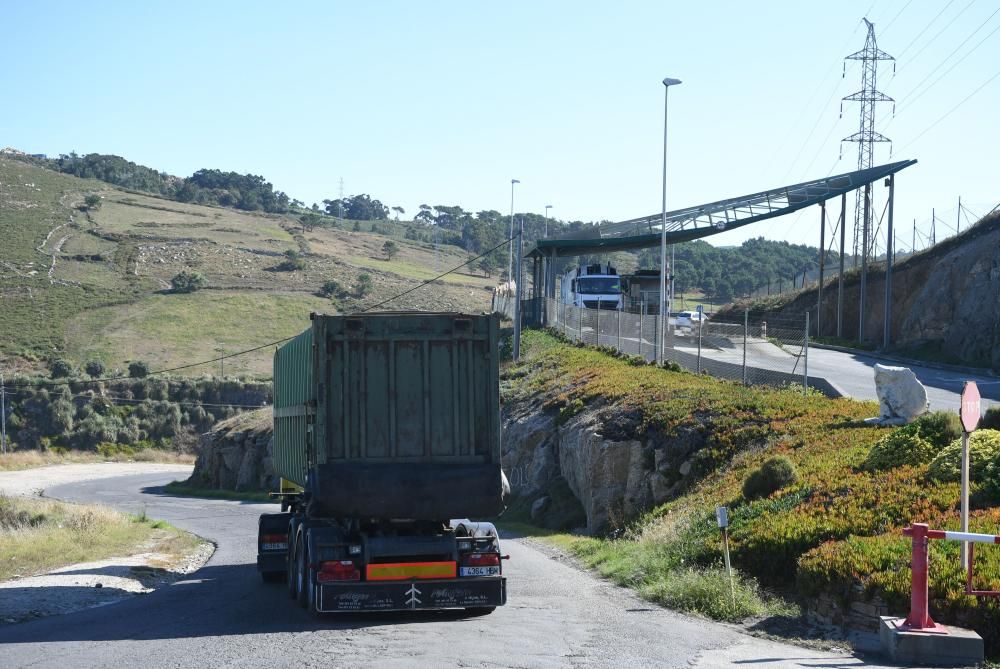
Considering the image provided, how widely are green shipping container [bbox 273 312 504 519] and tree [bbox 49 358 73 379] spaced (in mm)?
66410

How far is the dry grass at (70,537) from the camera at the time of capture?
842 inches

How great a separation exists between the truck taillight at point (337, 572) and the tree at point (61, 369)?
2630 inches

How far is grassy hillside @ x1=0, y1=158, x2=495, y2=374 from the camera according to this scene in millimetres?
82688

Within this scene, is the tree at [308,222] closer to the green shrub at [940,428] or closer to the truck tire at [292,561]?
the truck tire at [292,561]

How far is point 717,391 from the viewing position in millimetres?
27172

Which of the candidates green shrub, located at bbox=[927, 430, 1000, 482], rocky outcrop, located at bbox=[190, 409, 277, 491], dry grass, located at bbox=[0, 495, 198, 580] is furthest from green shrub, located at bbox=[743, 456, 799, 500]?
rocky outcrop, located at bbox=[190, 409, 277, 491]

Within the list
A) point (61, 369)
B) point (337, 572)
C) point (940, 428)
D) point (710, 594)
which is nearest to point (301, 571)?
point (337, 572)

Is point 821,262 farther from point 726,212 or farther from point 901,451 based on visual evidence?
point 901,451

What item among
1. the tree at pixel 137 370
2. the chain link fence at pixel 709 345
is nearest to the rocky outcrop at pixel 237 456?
the chain link fence at pixel 709 345

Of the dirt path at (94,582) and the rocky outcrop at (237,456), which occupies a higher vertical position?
the dirt path at (94,582)

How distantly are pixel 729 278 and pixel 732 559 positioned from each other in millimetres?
126922

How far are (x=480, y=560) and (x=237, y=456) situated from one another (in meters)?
44.7

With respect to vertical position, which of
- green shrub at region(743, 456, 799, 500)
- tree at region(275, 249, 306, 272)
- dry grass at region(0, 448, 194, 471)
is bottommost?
dry grass at region(0, 448, 194, 471)

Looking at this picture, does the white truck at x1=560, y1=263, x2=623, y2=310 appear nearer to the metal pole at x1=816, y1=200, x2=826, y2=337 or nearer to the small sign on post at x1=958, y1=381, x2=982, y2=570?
the metal pole at x1=816, y1=200, x2=826, y2=337
